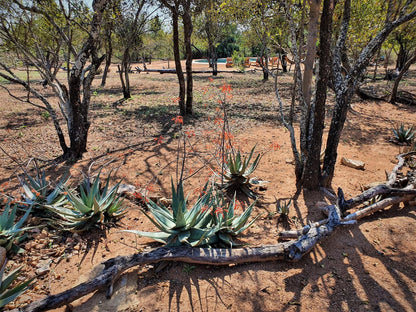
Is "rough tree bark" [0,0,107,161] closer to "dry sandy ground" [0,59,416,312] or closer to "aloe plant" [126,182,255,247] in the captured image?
"dry sandy ground" [0,59,416,312]

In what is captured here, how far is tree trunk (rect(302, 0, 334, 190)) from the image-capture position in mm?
3502

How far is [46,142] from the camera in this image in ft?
22.9

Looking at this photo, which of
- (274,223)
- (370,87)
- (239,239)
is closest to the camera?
(239,239)

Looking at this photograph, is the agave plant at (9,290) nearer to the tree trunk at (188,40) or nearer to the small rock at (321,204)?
the small rock at (321,204)

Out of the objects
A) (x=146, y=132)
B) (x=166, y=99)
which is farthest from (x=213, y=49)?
(x=146, y=132)

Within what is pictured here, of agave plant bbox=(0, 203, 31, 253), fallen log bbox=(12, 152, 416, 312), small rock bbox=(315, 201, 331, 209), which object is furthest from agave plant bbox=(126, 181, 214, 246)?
small rock bbox=(315, 201, 331, 209)

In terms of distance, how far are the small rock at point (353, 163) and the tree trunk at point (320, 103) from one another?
1.42 metres

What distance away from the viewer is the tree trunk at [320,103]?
3.50 meters

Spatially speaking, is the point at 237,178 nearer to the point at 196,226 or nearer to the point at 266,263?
the point at 196,226

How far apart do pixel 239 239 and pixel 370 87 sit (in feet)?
46.8

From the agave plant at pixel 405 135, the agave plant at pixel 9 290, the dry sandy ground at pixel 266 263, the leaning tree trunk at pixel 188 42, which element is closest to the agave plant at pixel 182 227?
the dry sandy ground at pixel 266 263

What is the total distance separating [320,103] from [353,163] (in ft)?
7.22

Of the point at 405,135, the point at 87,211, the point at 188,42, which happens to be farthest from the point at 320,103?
the point at 188,42

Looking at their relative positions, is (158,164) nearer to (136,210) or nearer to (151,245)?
(136,210)
